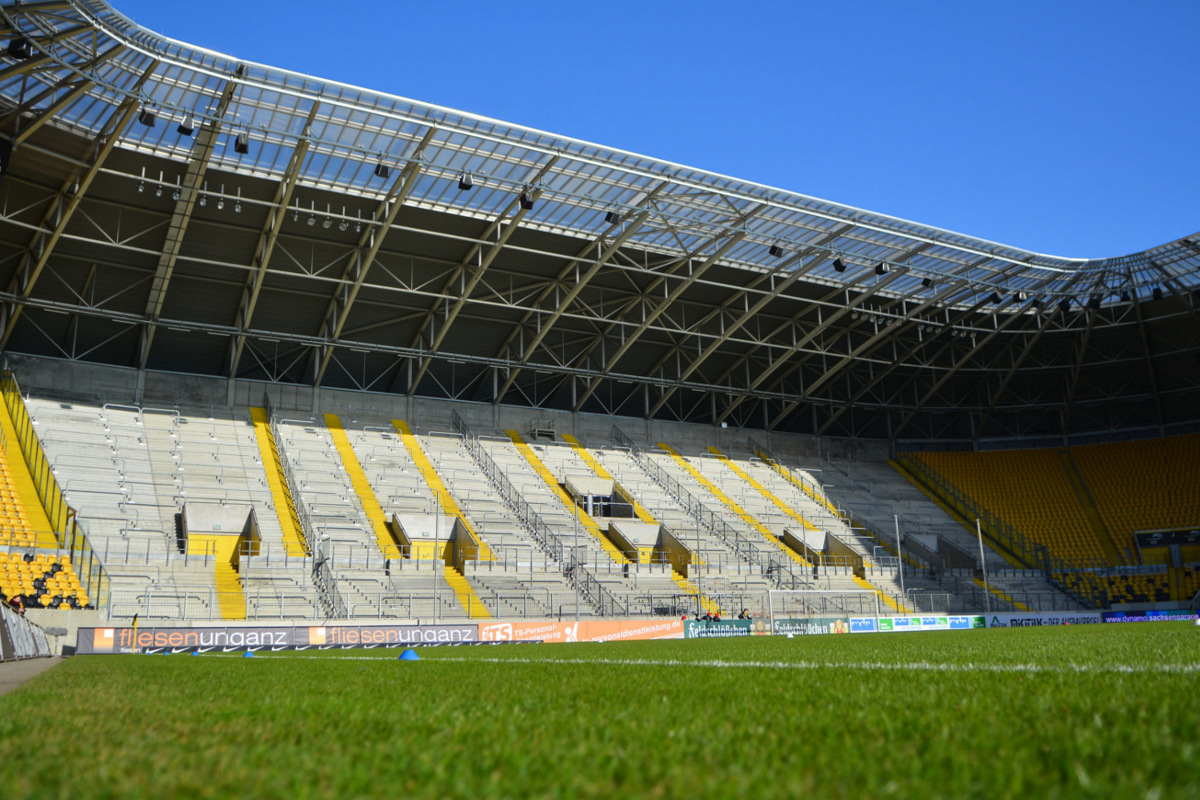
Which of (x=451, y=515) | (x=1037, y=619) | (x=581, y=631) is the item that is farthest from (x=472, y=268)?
(x=1037, y=619)

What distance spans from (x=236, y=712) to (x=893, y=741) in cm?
338

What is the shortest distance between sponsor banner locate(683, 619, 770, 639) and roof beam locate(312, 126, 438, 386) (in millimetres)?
19091

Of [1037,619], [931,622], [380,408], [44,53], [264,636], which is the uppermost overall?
[44,53]

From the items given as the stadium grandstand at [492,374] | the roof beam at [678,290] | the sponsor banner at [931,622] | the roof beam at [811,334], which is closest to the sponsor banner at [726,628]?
the stadium grandstand at [492,374]

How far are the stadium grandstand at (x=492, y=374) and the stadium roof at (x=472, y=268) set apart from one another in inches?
7.9

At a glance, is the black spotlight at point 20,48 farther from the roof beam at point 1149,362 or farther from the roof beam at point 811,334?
the roof beam at point 1149,362

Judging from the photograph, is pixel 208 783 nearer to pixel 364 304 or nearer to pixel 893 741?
pixel 893 741

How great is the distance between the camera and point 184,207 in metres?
31.2

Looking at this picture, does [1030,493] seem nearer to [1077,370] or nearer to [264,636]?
[1077,370]

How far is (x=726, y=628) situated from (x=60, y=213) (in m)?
29.4

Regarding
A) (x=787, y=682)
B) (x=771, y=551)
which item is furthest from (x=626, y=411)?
(x=787, y=682)

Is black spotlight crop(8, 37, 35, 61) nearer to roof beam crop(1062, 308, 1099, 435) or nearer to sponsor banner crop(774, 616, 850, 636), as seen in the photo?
sponsor banner crop(774, 616, 850, 636)

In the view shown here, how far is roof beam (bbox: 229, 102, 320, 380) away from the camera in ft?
97.3

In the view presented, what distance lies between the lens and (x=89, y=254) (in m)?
34.9
